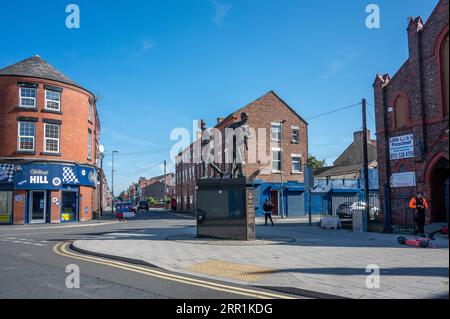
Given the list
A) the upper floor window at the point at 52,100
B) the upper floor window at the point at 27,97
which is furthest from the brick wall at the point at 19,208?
the upper floor window at the point at 52,100

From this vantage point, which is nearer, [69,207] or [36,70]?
[36,70]

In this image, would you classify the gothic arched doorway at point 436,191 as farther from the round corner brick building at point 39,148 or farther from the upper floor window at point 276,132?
the round corner brick building at point 39,148

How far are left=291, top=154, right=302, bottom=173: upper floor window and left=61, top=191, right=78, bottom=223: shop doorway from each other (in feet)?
67.6

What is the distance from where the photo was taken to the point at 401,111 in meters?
21.0

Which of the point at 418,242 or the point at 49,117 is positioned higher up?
the point at 49,117

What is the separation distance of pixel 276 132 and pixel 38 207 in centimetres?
2229

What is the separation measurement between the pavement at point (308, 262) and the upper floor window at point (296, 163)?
2441 cm

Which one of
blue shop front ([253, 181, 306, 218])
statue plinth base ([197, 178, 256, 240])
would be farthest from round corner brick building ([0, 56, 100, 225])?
A: statue plinth base ([197, 178, 256, 240])

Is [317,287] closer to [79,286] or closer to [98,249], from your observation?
[79,286]

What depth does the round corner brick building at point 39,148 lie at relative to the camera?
27.6 metres

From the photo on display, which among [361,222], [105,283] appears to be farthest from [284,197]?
[105,283]

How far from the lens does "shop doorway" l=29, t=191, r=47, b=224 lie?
28150 mm

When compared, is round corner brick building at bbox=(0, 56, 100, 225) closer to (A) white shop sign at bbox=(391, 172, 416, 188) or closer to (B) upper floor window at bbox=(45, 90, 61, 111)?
(B) upper floor window at bbox=(45, 90, 61, 111)

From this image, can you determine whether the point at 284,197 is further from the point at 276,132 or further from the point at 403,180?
the point at 403,180
